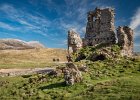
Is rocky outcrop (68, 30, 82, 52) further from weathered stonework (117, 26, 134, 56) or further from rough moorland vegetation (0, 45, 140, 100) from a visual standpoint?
rough moorland vegetation (0, 45, 140, 100)

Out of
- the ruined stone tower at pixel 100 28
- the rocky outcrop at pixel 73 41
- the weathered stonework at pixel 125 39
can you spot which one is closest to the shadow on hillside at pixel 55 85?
the weathered stonework at pixel 125 39

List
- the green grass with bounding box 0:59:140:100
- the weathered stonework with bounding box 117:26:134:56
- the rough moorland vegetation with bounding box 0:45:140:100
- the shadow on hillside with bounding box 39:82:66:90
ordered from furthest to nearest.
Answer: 1. the weathered stonework with bounding box 117:26:134:56
2. the shadow on hillside with bounding box 39:82:66:90
3. the rough moorland vegetation with bounding box 0:45:140:100
4. the green grass with bounding box 0:59:140:100

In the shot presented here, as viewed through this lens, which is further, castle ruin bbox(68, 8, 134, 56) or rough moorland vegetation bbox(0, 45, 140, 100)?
castle ruin bbox(68, 8, 134, 56)

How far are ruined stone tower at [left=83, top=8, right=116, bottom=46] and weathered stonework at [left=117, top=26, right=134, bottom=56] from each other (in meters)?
2.83

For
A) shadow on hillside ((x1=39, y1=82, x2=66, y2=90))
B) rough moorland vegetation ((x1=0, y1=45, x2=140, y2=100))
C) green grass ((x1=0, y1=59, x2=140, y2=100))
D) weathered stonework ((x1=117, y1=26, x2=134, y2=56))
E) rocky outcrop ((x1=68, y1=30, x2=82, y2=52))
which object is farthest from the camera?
rocky outcrop ((x1=68, y1=30, x2=82, y2=52))

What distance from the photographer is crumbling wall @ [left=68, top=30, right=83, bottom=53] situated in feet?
189

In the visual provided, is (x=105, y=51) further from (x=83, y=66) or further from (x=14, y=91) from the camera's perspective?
(x=14, y=91)

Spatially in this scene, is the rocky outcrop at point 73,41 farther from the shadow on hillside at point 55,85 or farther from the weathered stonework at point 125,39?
the shadow on hillside at point 55,85

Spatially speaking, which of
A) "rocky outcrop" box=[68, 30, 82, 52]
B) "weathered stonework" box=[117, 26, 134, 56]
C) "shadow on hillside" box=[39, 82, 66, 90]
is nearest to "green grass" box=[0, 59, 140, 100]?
"shadow on hillside" box=[39, 82, 66, 90]

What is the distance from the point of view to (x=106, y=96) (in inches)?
1185

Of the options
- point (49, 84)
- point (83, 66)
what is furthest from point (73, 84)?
point (83, 66)

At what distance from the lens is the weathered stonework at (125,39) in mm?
54031

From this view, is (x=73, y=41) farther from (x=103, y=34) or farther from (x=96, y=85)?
(x=96, y=85)

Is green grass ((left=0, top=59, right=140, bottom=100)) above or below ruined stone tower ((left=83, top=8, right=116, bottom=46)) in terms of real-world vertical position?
below
